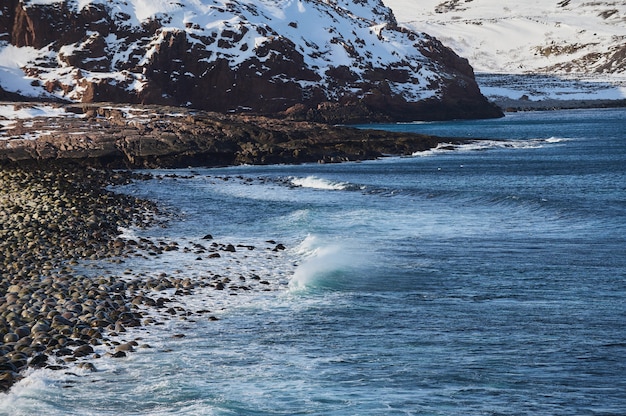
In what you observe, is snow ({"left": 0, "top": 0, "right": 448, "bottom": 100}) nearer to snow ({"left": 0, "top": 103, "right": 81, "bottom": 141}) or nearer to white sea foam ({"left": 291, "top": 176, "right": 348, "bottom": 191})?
snow ({"left": 0, "top": 103, "right": 81, "bottom": 141})

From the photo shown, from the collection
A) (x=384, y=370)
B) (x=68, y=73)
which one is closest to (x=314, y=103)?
(x=68, y=73)

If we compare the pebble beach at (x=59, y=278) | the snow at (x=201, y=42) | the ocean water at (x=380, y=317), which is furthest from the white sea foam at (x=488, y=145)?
the snow at (x=201, y=42)

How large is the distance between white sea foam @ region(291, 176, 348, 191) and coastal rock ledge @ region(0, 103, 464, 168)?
1762 centimetres

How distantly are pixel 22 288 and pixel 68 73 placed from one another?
4453 inches

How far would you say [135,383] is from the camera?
621 inches

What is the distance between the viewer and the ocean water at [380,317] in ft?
49.3

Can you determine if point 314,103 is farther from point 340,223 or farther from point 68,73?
point 340,223

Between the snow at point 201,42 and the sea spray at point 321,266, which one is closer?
the sea spray at point 321,266

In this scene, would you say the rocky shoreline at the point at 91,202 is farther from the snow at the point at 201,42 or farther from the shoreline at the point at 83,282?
the snow at the point at 201,42

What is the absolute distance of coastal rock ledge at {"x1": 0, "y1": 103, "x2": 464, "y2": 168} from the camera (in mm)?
69062

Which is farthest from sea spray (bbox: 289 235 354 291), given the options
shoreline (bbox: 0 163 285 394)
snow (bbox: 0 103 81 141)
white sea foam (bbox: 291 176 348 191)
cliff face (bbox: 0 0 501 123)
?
cliff face (bbox: 0 0 501 123)

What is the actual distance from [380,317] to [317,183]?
35.9 metres

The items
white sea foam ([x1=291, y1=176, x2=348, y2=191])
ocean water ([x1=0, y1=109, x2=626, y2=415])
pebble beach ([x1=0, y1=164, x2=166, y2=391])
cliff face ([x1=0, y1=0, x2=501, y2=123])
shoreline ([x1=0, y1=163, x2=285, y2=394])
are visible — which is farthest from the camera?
cliff face ([x1=0, y1=0, x2=501, y2=123])

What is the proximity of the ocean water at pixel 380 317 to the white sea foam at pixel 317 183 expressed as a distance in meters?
9.42
